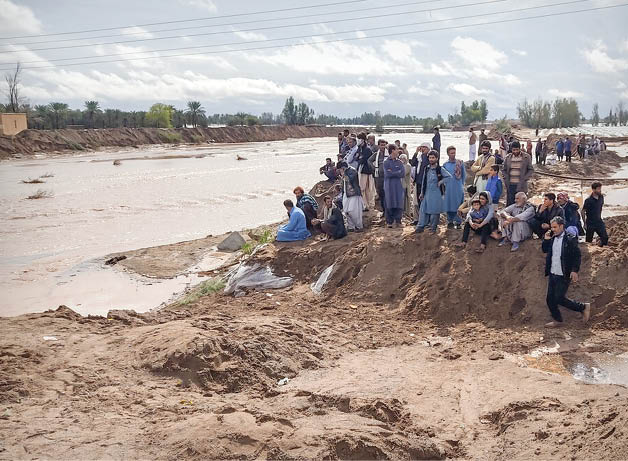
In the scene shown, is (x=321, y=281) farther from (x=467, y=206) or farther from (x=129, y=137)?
(x=129, y=137)

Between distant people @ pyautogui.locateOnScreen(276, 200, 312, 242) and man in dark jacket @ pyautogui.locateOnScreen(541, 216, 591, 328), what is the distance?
531 cm

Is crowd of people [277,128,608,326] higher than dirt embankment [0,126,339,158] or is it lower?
lower

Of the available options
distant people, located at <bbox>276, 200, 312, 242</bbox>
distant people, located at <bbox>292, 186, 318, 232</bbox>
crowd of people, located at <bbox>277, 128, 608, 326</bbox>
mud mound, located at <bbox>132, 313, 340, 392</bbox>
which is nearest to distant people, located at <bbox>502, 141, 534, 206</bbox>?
crowd of people, located at <bbox>277, 128, 608, 326</bbox>

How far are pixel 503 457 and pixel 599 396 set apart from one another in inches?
60.6

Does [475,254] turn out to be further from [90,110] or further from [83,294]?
[90,110]

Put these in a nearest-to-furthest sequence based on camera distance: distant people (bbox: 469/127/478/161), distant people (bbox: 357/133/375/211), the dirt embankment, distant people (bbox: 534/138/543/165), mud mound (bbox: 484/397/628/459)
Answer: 1. mud mound (bbox: 484/397/628/459)
2. distant people (bbox: 357/133/375/211)
3. distant people (bbox: 469/127/478/161)
4. distant people (bbox: 534/138/543/165)
5. the dirt embankment

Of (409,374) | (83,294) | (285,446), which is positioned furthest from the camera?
(83,294)

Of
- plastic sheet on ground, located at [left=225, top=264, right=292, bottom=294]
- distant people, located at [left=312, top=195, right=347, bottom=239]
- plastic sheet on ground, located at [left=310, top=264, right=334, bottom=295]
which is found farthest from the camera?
distant people, located at [left=312, top=195, right=347, bottom=239]

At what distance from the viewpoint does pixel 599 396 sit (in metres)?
5.36

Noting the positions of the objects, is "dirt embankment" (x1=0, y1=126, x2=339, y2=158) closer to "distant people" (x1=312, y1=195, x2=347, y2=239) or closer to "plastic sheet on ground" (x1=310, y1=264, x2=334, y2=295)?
"distant people" (x1=312, y1=195, x2=347, y2=239)

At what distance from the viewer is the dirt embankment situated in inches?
1929

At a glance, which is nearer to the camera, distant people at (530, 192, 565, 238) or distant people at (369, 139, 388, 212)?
distant people at (530, 192, 565, 238)

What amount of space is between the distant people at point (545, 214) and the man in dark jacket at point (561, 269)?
2.76 feet

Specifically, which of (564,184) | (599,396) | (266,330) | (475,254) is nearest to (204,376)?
(266,330)
